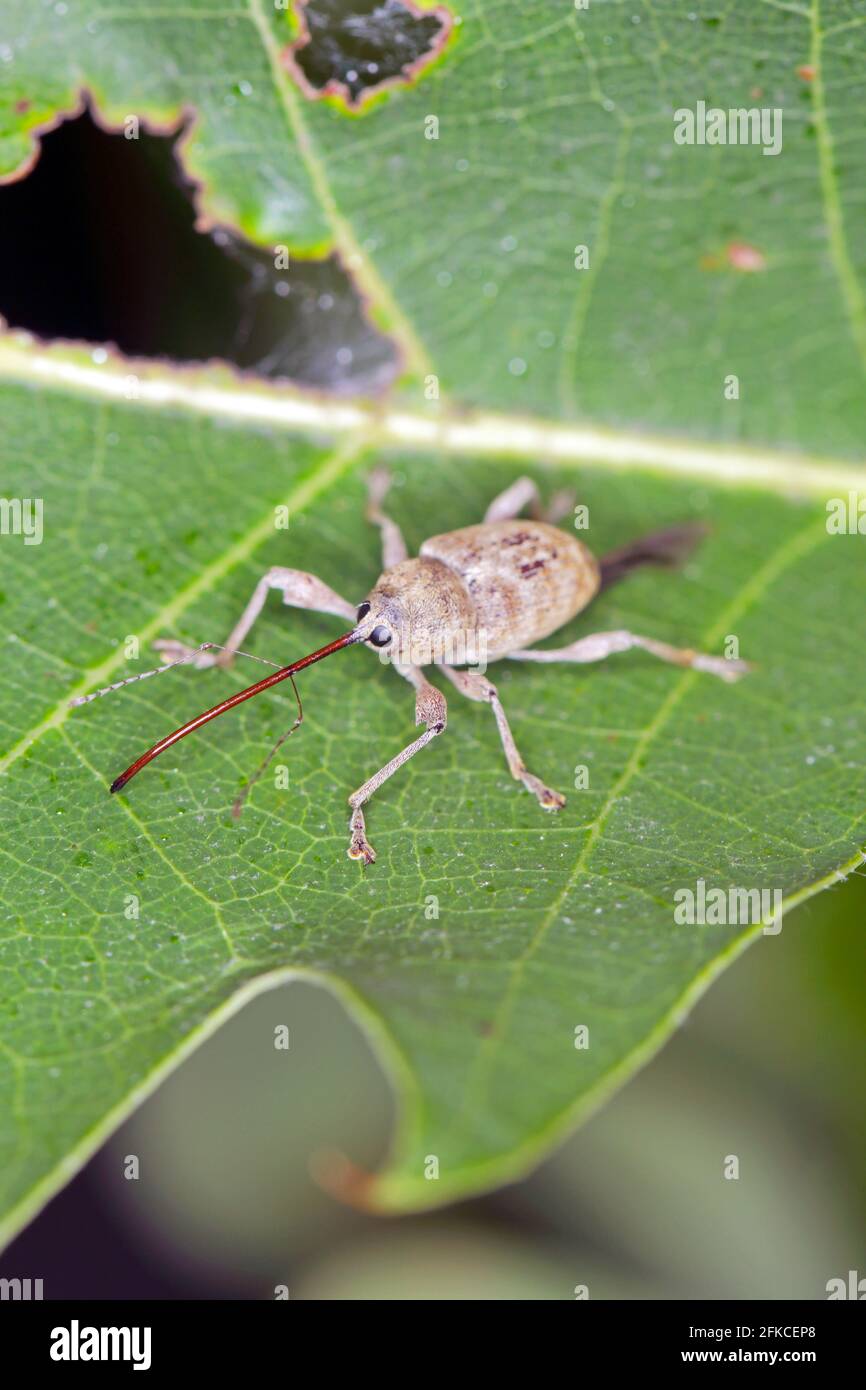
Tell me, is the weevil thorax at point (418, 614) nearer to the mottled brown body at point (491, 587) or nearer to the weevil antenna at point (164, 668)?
the mottled brown body at point (491, 587)

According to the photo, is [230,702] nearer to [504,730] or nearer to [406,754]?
[406,754]

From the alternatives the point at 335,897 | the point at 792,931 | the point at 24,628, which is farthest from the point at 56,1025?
the point at 792,931

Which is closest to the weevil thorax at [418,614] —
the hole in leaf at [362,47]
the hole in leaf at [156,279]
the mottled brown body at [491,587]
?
the mottled brown body at [491,587]

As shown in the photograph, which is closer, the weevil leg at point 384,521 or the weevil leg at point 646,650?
the weevil leg at point 646,650

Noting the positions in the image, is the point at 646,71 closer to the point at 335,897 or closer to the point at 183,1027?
the point at 335,897

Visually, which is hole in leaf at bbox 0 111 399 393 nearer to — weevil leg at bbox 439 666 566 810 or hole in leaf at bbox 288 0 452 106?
hole in leaf at bbox 288 0 452 106

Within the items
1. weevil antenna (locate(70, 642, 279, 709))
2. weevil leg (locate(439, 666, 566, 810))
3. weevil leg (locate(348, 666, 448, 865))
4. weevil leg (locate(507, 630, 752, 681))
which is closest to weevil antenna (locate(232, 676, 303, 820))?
weevil antenna (locate(70, 642, 279, 709))

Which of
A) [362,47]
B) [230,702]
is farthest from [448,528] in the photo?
[362,47]

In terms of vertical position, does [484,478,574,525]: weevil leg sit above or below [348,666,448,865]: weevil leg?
above
